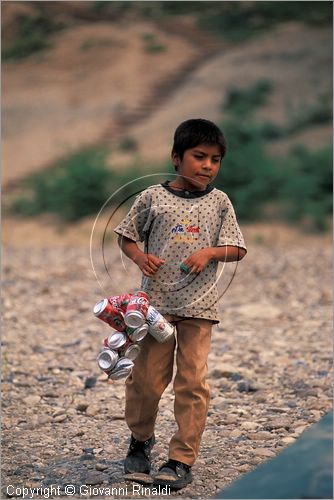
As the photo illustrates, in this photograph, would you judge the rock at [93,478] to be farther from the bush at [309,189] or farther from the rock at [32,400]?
the bush at [309,189]

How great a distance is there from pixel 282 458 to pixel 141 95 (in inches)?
905

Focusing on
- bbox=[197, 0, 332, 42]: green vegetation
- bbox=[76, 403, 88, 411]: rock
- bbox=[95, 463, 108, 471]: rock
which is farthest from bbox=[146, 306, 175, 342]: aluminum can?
bbox=[197, 0, 332, 42]: green vegetation

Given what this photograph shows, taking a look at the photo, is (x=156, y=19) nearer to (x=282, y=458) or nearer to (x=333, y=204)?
(x=333, y=204)

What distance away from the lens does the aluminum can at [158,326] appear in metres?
3.56

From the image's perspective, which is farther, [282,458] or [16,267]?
[16,267]

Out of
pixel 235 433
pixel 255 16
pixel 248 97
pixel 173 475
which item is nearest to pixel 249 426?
pixel 235 433

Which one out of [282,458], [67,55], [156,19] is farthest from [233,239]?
[156,19]

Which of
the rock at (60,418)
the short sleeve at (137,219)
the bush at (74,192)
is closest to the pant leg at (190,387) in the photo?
the short sleeve at (137,219)

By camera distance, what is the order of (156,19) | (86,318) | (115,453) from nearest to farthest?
1. (115,453)
2. (86,318)
3. (156,19)

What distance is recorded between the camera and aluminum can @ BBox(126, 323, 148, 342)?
11.6 feet

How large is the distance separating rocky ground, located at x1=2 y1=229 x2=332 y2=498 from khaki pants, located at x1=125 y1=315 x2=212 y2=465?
217mm

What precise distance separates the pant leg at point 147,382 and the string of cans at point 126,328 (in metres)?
0.14

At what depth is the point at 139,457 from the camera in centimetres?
389

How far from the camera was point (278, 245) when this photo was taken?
1469 centimetres
